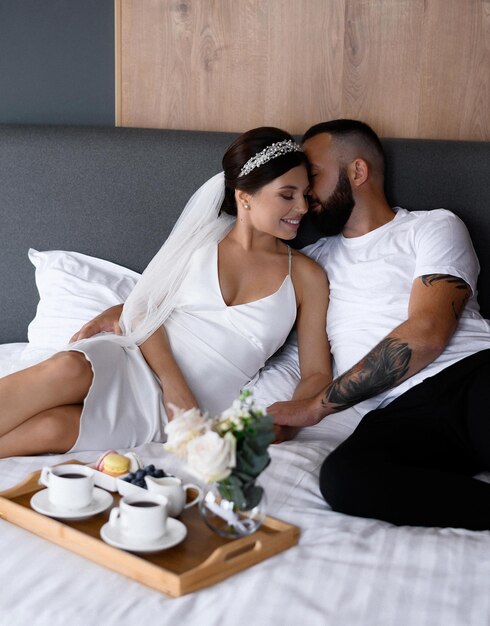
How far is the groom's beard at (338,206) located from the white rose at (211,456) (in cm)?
131

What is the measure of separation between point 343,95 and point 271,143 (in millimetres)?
554

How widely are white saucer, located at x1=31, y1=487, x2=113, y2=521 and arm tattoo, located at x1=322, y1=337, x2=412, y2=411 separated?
0.81 metres

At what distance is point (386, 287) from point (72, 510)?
47.7 inches

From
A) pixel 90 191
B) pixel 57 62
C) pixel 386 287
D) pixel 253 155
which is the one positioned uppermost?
pixel 57 62

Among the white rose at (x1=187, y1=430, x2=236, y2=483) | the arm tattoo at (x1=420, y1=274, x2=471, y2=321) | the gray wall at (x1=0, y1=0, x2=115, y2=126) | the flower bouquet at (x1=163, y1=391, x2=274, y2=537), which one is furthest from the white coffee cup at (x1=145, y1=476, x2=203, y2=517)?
the gray wall at (x1=0, y1=0, x2=115, y2=126)

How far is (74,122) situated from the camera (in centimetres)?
355

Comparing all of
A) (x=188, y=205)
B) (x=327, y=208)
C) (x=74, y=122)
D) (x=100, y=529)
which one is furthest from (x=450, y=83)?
(x=100, y=529)

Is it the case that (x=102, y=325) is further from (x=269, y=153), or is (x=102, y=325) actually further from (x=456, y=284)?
(x=456, y=284)

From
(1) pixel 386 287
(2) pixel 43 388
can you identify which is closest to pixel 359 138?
(1) pixel 386 287

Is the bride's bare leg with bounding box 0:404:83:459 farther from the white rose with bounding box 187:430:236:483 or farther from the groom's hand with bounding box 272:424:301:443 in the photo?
the white rose with bounding box 187:430:236:483

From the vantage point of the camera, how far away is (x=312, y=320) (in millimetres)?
2766

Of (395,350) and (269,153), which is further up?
(269,153)

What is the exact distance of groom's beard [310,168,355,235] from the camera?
273 cm

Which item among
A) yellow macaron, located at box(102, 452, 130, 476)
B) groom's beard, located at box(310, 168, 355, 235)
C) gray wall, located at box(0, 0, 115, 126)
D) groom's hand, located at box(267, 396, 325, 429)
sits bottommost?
groom's hand, located at box(267, 396, 325, 429)
